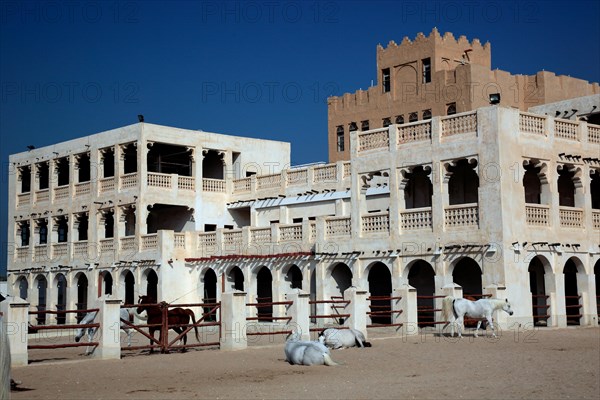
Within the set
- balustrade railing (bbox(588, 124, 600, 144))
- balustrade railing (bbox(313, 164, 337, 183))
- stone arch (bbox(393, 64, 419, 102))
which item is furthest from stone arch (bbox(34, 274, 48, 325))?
balustrade railing (bbox(588, 124, 600, 144))

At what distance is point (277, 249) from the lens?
37.9 metres

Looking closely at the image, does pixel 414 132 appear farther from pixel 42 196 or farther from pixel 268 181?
pixel 42 196

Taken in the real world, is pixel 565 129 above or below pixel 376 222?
above

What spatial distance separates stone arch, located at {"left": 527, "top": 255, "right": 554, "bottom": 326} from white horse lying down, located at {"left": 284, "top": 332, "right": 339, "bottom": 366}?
1451 centimetres

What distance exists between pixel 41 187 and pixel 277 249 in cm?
2276

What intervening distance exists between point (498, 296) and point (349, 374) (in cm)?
1299

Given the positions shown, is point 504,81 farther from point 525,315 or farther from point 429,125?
point 525,315

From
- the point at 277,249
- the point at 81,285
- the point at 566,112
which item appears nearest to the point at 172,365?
the point at 277,249

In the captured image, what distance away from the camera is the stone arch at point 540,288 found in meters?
30.6

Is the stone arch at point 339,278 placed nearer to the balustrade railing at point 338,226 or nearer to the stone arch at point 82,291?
the balustrade railing at point 338,226

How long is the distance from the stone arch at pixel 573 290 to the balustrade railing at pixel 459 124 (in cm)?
643

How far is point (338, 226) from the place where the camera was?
1390 inches

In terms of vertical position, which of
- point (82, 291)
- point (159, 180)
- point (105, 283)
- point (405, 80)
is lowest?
point (82, 291)

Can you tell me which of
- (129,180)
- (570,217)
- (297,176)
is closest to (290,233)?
(297,176)
